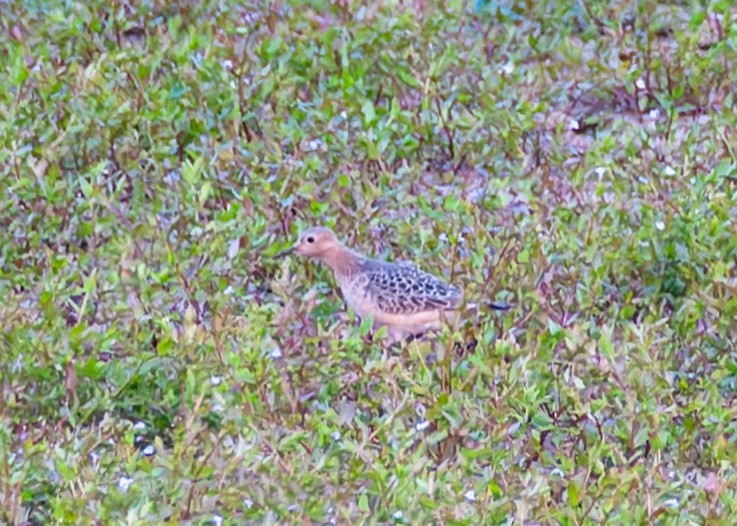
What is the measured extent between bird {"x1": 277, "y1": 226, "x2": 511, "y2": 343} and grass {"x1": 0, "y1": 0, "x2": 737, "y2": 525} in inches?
5.0

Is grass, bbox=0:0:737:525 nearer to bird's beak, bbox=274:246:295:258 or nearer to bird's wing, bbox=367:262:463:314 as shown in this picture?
bird's beak, bbox=274:246:295:258

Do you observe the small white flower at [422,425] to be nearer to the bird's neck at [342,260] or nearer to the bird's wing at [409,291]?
the bird's wing at [409,291]

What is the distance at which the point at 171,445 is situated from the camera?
695cm

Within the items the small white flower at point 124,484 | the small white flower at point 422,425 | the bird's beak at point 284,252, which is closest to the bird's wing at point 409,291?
the bird's beak at point 284,252

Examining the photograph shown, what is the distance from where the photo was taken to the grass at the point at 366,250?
248 inches

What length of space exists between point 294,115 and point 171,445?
2934 millimetres

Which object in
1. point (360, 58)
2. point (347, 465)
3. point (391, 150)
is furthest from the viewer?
point (360, 58)

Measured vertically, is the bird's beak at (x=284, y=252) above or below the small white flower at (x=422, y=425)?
below

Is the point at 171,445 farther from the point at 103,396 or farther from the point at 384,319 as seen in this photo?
the point at 384,319

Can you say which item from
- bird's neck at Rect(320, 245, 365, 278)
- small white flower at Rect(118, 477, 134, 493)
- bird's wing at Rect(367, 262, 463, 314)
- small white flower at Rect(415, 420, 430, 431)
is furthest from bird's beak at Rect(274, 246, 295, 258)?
small white flower at Rect(118, 477, 134, 493)

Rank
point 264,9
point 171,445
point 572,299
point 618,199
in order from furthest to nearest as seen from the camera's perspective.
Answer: point 264,9 → point 618,199 → point 572,299 → point 171,445

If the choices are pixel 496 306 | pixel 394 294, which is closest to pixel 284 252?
pixel 394 294

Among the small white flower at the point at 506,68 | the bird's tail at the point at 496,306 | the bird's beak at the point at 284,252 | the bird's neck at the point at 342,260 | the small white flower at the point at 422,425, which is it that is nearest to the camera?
the small white flower at the point at 422,425

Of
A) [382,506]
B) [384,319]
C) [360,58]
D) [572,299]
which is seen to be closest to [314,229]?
[384,319]
